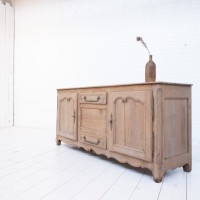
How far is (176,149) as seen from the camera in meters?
1.61

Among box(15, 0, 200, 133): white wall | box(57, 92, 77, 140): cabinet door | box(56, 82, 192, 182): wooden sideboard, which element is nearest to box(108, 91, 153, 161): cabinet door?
box(56, 82, 192, 182): wooden sideboard

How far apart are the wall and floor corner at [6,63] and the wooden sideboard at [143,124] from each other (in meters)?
2.51

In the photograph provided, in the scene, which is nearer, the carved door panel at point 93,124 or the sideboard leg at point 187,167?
the sideboard leg at point 187,167

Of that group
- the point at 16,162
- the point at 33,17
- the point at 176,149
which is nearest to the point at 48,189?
the point at 16,162

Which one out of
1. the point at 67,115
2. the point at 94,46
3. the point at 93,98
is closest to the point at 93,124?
the point at 93,98

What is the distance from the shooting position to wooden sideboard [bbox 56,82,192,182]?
1.51m

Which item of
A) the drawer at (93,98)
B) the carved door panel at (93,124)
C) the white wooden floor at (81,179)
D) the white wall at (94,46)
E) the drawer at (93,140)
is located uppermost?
the white wall at (94,46)

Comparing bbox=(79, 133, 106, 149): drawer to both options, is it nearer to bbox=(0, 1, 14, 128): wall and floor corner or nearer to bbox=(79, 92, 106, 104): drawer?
bbox=(79, 92, 106, 104): drawer

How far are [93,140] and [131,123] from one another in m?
0.51

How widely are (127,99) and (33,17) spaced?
3065 millimetres

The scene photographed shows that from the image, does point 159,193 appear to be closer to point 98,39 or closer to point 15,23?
point 98,39

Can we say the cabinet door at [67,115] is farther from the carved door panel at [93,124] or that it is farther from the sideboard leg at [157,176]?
the sideboard leg at [157,176]

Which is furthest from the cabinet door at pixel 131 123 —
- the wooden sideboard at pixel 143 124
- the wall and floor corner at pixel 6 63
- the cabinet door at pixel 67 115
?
the wall and floor corner at pixel 6 63

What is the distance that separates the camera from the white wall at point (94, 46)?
8.60ft
